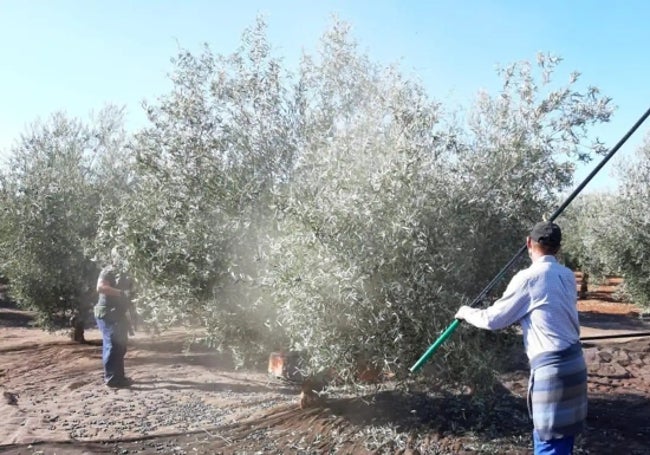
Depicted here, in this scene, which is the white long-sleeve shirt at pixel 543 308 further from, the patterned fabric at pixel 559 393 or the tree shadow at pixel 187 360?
the tree shadow at pixel 187 360

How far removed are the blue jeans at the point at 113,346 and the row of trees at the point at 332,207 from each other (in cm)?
61

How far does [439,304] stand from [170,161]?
3.39 meters

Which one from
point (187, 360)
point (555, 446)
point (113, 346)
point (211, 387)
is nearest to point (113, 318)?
point (113, 346)

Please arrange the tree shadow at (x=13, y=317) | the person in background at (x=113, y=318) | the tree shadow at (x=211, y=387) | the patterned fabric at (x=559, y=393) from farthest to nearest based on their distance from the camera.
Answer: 1. the tree shadow at (x=13, y=317)
2. the person in background at (x=113, y=318)
3. the tree shadow at (x=211, y=387)
4. the patterned fabric at (x=559, y=393)

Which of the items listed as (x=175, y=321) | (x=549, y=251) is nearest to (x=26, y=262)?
(x=175, y=321)

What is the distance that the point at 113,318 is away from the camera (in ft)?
25.9

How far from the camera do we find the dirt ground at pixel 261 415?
5320mm

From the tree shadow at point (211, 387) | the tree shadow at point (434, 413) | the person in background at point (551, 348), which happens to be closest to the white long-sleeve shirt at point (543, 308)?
the person in background at point (551, 348)

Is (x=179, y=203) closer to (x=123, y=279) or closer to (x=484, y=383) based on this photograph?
(x=123, y=279)

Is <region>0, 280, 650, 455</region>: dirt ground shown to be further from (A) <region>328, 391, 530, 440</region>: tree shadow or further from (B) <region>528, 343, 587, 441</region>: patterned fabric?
(B) <region>528, 343, 587, 441</region>: patterned fabric

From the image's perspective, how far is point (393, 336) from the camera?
A: 15.5 ft

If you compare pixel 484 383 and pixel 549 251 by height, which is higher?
pixel 549 251

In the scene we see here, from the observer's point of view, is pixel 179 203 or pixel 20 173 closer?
pixel 179 203

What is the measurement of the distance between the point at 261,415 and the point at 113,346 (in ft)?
8.91
